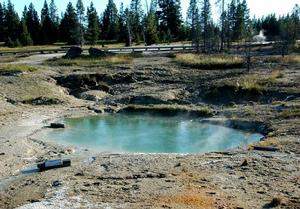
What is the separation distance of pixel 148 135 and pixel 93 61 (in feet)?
77.8

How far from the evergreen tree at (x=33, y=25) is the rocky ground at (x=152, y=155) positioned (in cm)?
5121

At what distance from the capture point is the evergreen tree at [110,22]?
4013 inches

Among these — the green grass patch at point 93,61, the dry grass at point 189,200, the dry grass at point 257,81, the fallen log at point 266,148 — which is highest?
the green grass patch at point 93,61

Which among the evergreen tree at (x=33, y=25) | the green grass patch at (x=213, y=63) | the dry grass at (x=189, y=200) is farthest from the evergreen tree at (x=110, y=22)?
the dry grass at (x=189, y=200)

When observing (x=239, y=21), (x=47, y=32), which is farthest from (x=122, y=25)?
(x=239, y=21)

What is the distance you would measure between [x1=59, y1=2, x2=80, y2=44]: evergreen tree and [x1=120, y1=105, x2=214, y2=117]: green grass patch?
56.5 meters

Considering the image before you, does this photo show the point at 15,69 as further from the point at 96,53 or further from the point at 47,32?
the point at 47,32

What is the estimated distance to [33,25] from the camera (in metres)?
100

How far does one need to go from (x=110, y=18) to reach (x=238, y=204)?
318 feet

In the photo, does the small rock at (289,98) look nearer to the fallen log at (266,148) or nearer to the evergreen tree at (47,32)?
the fallen log at (266,148)

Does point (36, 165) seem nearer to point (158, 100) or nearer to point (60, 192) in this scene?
point (60, 192)

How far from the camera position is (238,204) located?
16.2 meters

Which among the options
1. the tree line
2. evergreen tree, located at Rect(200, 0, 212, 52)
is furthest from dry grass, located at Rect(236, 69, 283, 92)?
the tree line

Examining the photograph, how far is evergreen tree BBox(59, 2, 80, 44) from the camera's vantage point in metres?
92.4
